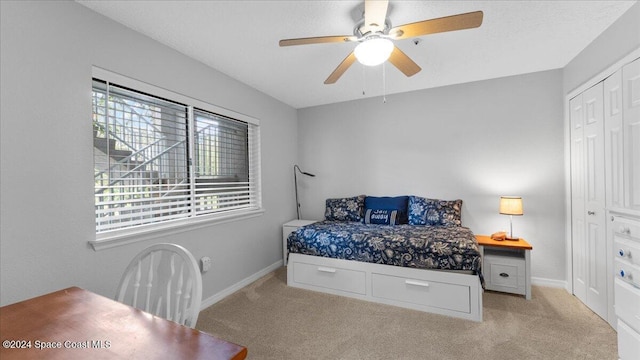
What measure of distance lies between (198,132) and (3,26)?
1387 mm

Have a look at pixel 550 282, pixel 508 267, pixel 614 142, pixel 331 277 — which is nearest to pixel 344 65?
pixel 331 277

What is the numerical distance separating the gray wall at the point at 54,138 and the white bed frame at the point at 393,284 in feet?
4.95

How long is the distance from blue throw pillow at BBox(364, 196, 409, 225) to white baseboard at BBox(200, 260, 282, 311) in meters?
1.50

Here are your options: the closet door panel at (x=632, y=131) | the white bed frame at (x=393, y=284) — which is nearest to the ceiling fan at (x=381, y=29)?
the closet door panel at (x=632, y=131)

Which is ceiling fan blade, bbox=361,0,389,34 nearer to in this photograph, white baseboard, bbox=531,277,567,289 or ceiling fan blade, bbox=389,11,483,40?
ceiling fan blade, bbox=389,11,483,40

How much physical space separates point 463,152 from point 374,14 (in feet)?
8.03

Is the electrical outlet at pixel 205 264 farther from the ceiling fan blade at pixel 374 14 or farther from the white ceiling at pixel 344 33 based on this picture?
the ceiling fan blade at pixel 374 14

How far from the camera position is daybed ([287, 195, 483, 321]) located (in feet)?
7.55

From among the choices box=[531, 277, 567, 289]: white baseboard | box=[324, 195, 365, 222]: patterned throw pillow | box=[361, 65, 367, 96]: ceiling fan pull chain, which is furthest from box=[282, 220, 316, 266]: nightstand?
box=[531, 277, 567, 289]: white baseboard

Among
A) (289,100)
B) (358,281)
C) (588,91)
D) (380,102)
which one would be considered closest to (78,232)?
(358,281)

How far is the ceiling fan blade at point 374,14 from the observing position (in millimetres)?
1416

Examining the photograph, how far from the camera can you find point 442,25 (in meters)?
1.55

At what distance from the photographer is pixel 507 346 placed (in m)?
1.92

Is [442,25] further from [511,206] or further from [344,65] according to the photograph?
[511,206]
